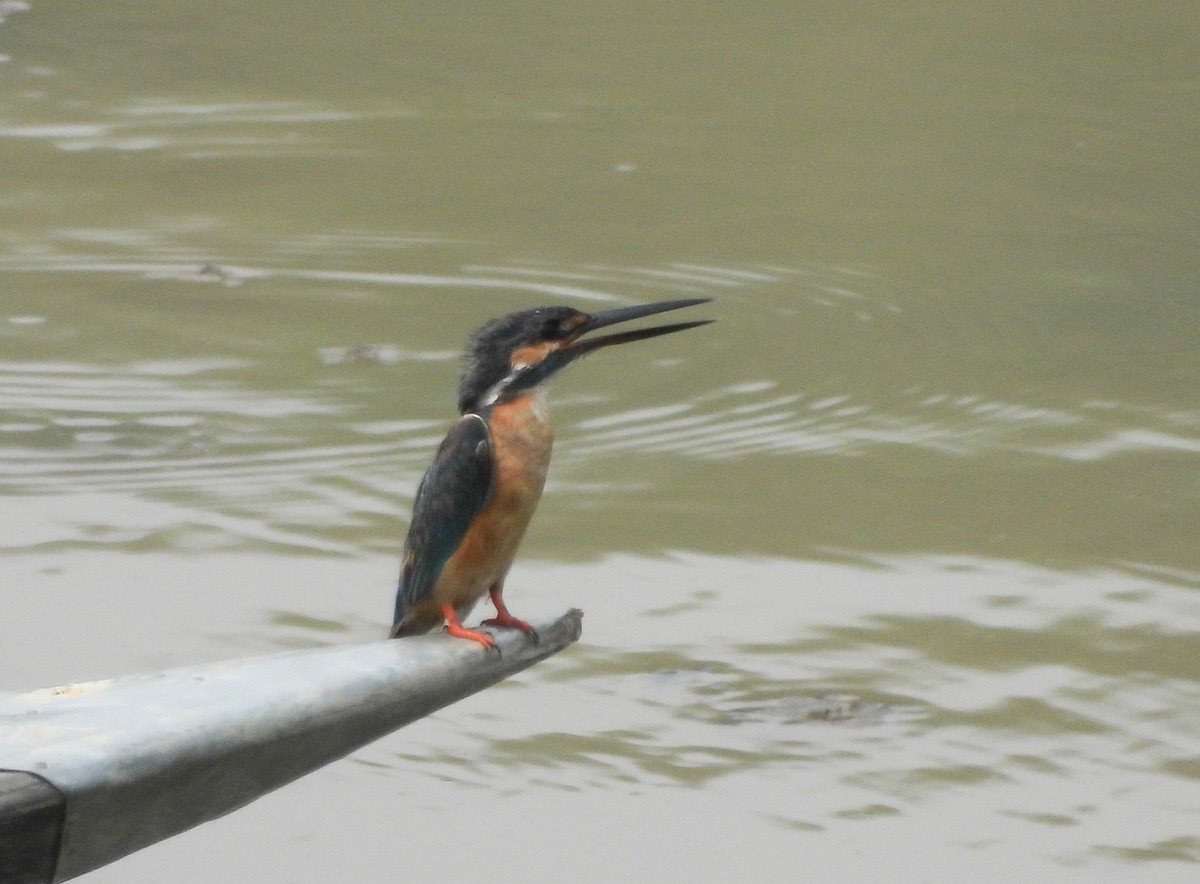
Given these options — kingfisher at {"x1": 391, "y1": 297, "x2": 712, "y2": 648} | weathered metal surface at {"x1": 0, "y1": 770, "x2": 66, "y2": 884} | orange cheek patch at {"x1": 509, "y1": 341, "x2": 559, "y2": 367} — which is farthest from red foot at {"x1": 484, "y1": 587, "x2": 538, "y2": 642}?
weathered metal surface at {"x1": 0, "y1": 770, "x2": 66, "y2": 884}

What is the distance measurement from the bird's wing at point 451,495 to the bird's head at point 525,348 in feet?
0.15

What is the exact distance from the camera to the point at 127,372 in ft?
17.5

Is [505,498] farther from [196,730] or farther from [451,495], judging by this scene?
[196,730]

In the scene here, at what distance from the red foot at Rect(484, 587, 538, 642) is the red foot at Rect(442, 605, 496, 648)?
0.05 m

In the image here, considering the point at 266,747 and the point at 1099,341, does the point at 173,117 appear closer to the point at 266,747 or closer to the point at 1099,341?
the point at 1099,341

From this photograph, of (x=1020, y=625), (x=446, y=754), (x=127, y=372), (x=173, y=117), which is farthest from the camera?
(x=173, y=117)

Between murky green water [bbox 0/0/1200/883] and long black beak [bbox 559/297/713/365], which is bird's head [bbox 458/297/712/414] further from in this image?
murky green water [bbox 0/0/1200/883]

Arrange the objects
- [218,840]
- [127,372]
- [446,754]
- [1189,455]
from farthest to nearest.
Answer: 1. [127,372]
2. [1189,455]
3. [446,754]
4. [218,840]

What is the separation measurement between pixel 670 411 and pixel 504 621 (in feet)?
7.52

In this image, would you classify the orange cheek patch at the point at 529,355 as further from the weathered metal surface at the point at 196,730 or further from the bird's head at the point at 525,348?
the weathered metal surface at the point at 196,730

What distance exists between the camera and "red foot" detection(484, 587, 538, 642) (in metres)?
2.78

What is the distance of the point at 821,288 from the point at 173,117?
2850 millimetres

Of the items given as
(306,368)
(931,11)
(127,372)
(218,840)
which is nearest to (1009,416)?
(306,368)

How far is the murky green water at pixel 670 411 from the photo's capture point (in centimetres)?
338
